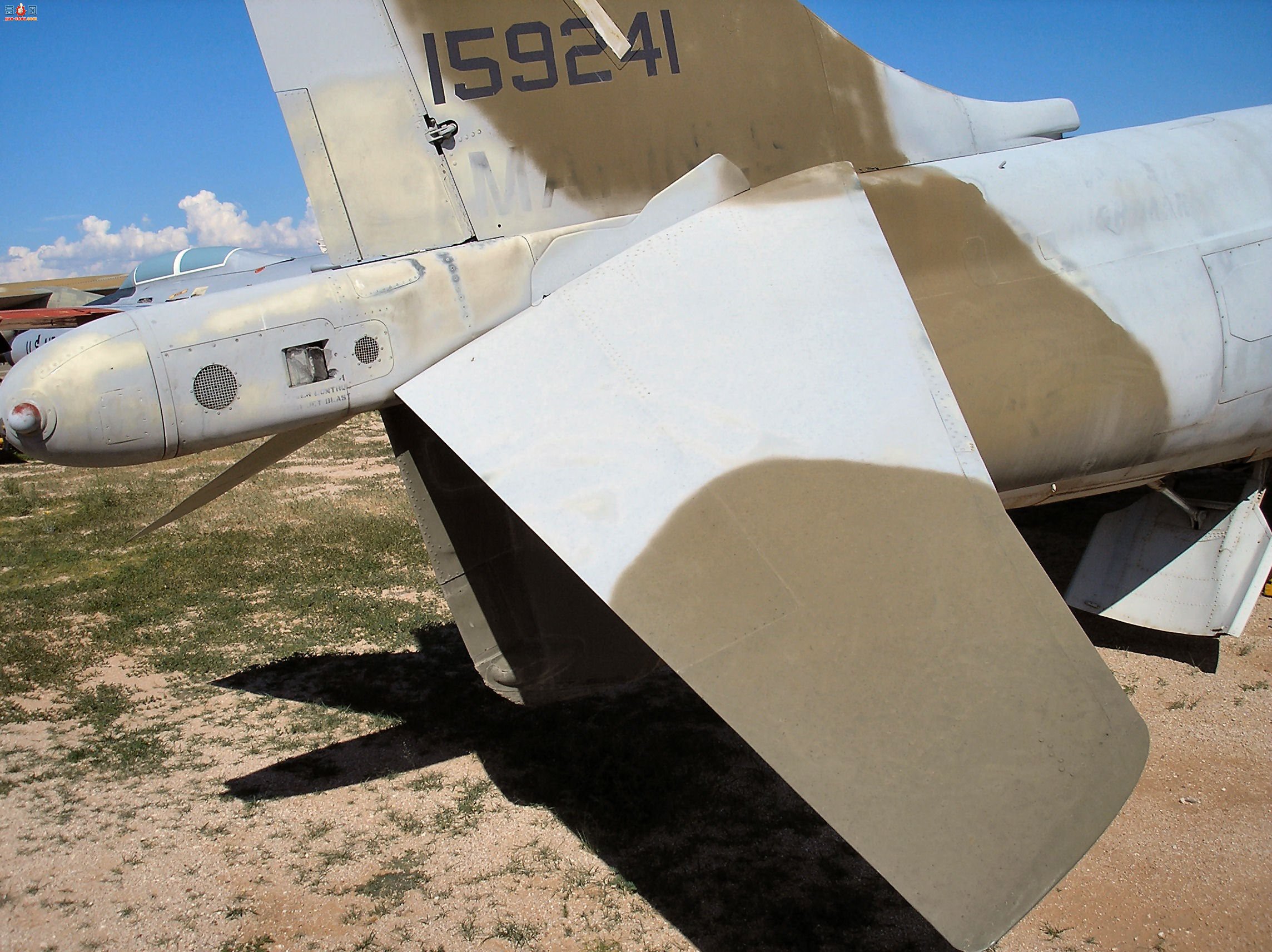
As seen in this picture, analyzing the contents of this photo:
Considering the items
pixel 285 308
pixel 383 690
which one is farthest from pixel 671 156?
pixel 383 690

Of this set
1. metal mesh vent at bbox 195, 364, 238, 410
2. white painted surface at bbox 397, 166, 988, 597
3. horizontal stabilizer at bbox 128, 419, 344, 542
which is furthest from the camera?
horizontal stabilizer at bbox 128, 419, 344, 542

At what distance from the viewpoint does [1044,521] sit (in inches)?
375

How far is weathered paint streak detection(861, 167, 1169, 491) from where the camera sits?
439 centimetres

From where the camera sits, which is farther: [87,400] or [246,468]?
[246,468]

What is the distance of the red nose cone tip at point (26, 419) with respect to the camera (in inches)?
136

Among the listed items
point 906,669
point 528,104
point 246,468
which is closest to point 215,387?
point 246,468

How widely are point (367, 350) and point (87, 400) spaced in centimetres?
107

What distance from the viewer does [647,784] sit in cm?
534

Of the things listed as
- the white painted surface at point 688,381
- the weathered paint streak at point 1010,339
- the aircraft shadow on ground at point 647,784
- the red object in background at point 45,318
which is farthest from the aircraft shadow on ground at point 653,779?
the red object in background at point 45,318

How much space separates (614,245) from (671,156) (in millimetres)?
632

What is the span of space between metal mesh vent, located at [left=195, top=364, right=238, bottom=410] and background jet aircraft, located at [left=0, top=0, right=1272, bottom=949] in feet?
0.04

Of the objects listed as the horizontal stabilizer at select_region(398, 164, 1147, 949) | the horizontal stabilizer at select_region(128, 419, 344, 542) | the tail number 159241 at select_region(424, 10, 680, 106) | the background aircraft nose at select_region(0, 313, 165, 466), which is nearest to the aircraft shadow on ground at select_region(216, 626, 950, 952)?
the horizontal stabilizer at select_region(128, 419, 344, 542)

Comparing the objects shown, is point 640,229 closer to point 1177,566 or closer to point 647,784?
point 647,784

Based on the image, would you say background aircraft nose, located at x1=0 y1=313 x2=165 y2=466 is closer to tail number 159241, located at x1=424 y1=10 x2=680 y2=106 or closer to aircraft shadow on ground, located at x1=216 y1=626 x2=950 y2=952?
tail number 159241, located at x1=424 y1=10 x2=680 y2=106
